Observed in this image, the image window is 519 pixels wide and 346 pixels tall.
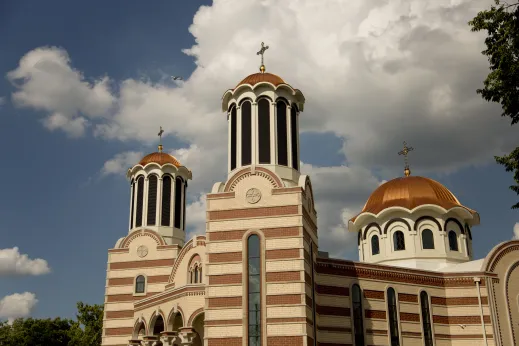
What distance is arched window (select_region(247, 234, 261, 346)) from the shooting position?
2314 cm

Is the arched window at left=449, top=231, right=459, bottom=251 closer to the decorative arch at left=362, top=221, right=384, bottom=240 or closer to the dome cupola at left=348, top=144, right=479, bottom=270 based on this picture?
the dome cupola at left=348, top=144, right=479, bottom=270

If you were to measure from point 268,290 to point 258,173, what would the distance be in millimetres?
5146

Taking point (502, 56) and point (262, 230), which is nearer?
point (502, 56)

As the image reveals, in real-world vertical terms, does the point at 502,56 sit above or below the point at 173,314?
above

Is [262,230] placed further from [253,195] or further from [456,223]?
[456,223]

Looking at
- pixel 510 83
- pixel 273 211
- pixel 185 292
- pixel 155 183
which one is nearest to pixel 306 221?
pixel 273 211

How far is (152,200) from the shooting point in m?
36.2

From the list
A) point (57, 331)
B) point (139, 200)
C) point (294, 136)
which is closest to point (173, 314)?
point (294, 136)

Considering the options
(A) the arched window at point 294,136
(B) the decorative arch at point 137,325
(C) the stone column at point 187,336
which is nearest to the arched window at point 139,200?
(B) the decorative arch at point 137,325

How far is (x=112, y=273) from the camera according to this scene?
34.7 m

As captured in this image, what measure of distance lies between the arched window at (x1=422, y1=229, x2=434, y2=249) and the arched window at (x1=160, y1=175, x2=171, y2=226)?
15.6 metres

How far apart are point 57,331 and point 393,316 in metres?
33.2

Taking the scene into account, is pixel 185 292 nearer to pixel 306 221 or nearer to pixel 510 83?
pixel 306 221

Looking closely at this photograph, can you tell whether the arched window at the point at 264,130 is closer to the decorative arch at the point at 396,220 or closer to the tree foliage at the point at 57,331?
the decorative arch at the point at 396,220
